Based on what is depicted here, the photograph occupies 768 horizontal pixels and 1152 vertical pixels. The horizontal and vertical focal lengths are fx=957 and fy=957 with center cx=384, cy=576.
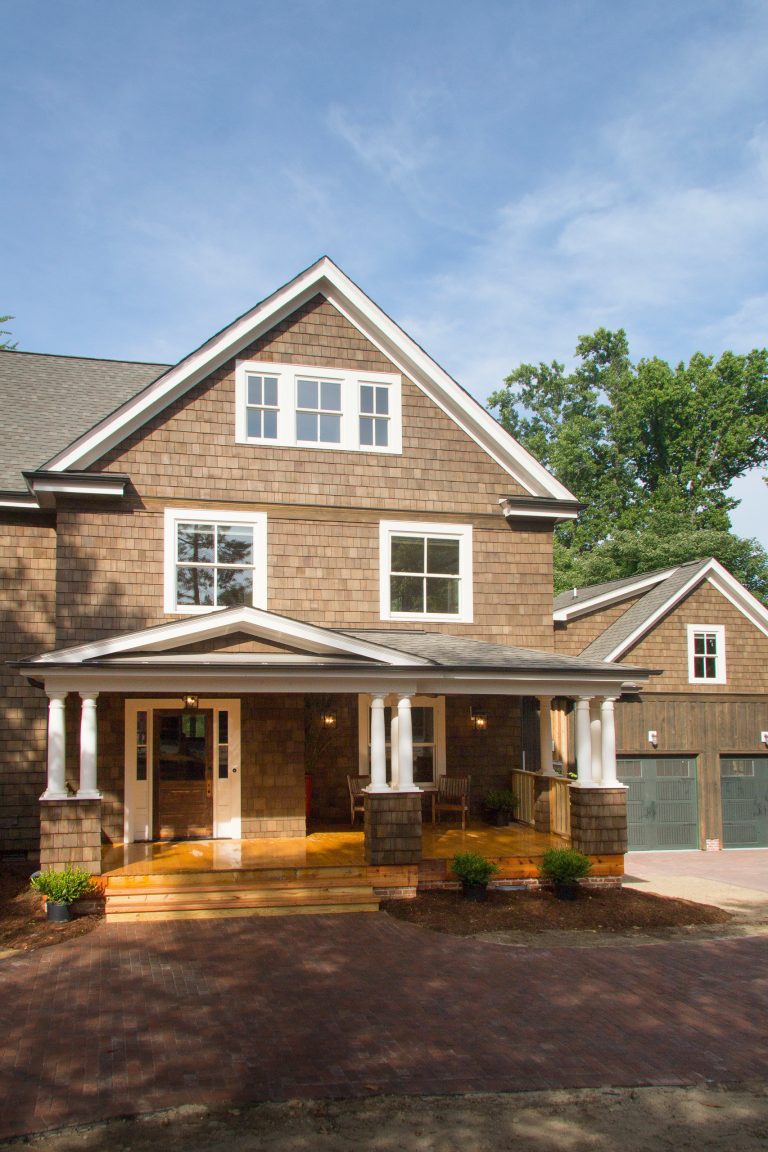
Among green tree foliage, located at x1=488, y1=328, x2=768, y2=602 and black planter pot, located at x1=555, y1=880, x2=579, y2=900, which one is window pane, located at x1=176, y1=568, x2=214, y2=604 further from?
green tree foliage, located at x1=488, y1=328, x2=768, y2=602

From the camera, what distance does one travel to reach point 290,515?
15641 mm

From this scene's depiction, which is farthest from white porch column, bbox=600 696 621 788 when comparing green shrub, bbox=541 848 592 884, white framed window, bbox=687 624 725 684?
white framed window, bbox=687 624 725 684

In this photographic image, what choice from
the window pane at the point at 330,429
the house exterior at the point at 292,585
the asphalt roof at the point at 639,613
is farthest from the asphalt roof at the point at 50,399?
the asphalt roof at the point at 639,613

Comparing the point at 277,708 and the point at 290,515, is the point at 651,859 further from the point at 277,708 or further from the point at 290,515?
the point at 290,515

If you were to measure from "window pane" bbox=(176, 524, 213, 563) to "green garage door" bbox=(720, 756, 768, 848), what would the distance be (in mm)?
12927

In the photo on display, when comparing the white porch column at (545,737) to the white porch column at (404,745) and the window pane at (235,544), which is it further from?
the window pane at (235,544)

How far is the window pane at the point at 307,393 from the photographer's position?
15883 mm

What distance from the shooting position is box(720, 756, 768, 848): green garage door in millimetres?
21391

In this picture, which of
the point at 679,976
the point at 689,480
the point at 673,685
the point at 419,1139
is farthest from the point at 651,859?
the point at 689,480

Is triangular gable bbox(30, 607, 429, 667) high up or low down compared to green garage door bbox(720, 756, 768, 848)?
up

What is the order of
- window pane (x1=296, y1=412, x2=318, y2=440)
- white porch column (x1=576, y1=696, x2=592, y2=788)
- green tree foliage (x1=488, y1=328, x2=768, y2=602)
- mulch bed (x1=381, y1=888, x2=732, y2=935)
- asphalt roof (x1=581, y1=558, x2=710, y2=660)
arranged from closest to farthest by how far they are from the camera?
mulch bed (x1=381, y1=888, x2=732, y2=935) → white porch column (x1=576, y1=696, x2=592, y2=788) → window pane (x1=296, y1=412, x2=318, y2=440) → asphalt roof (x1=581, y1=558, x2=710, y2=660) → green tree foliage (x1=488, y1=328, x2=768, y2=602)

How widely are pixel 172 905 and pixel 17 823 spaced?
167 inches

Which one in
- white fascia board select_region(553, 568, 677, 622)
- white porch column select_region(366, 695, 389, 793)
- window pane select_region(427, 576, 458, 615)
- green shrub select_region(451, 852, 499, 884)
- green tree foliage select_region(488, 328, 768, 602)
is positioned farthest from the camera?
green tree foliage select_region(488, 328, 768, 602)

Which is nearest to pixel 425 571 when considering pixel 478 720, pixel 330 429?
pixel 478 720
